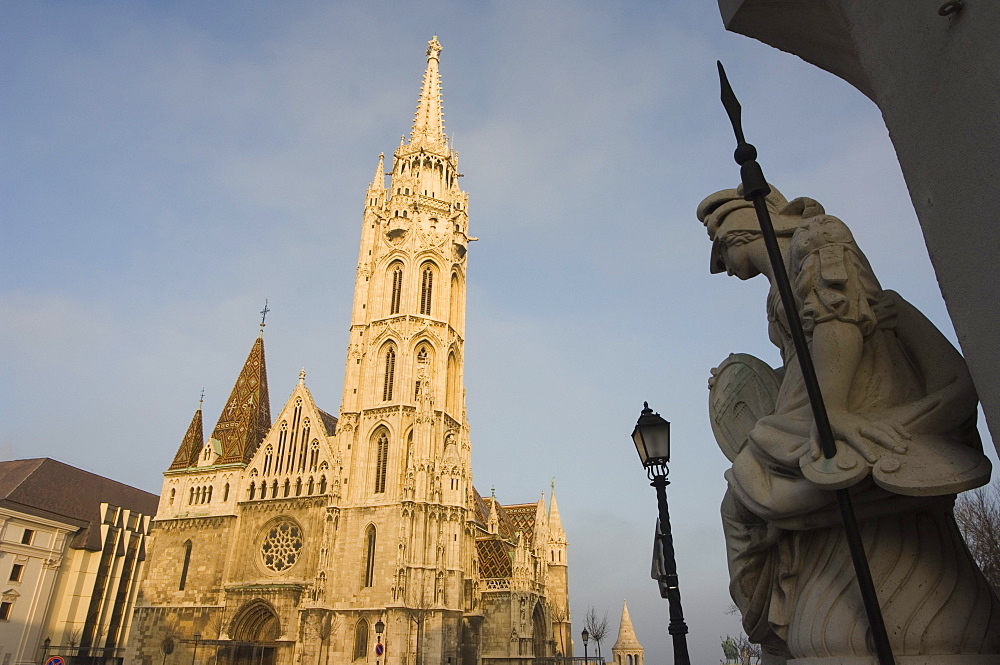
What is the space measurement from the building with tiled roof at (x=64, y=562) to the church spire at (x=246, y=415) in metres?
11.0

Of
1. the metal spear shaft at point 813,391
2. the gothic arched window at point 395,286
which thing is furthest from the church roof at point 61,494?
the metal spear shaft at point 813,391

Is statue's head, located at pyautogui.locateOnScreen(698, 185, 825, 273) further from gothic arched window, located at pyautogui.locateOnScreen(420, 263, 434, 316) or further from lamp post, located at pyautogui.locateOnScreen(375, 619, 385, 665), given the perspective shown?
gothic arched window, located at pyautogui.locateOnScreen(420, 263, 434, 316)

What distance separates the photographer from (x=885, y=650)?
6.54 feet

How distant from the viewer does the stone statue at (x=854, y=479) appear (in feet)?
6.97

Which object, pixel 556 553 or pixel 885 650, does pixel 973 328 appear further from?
pixel 556 553

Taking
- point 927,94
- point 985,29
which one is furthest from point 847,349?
point 985,29

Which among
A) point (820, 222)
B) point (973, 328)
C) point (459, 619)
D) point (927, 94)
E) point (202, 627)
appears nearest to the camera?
point (973, 328)

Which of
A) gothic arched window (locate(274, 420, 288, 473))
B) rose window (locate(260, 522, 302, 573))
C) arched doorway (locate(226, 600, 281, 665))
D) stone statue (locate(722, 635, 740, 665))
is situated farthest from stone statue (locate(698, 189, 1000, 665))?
stone statue (locate(722, 635, 740, 665))

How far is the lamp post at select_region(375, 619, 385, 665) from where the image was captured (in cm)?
2638

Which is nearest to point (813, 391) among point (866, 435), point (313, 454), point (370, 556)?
point (866, 435)

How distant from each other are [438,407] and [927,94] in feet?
102

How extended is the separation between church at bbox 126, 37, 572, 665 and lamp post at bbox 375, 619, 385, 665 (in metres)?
0.09

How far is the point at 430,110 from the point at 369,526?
27.2 meters

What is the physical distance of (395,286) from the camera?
119 feet
